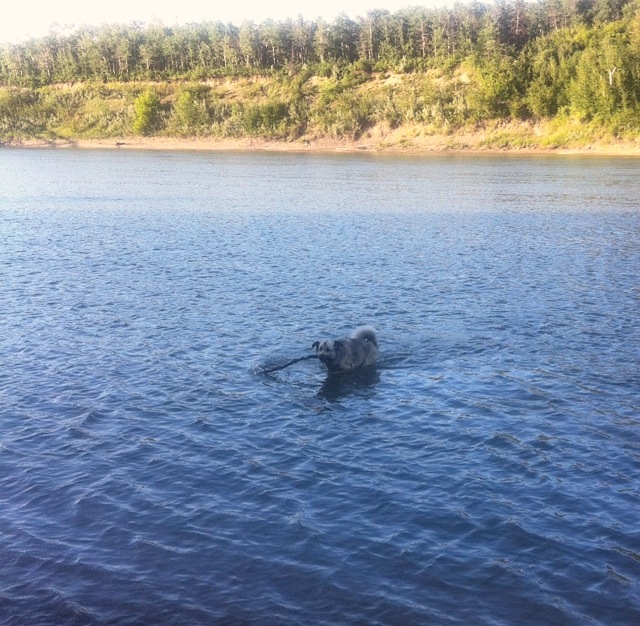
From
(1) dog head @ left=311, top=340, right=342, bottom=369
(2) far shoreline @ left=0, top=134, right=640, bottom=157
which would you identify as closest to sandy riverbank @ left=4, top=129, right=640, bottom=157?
(2) far shoreline @ left=0, top=134, right=640, bottom=157

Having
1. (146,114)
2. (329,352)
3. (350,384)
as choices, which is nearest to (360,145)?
(146,114)

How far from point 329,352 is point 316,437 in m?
4.53

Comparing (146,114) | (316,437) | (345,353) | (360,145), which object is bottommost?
(316,437)

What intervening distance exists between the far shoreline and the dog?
110328 mm

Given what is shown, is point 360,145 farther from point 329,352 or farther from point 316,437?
point 316,437

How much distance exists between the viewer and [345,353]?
81.6 ft

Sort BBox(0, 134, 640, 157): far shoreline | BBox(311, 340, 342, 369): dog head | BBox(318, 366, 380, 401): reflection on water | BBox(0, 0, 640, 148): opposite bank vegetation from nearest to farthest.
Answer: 1. BBox(318, 366, 380, 401): reflection on water
2. BBox(311, 340, 342, 369): dog head
3. BBox(0, 134, 640, 157): far shoreline
4. BBox(0, 0, 640, 148): opposite bank vegetation

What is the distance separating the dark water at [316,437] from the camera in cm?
1401

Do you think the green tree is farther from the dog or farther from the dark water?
the dog

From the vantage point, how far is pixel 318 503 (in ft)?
55.8

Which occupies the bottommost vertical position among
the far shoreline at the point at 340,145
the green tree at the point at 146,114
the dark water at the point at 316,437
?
the dark water at the point at 316,437

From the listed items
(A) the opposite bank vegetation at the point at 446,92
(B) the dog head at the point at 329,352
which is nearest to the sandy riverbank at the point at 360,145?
(A) the opposite bank vegetation at the point at 446,92

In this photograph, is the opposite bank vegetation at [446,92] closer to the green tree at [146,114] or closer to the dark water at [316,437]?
the green tree at [146,114]

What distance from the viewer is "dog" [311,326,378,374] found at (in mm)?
24594
